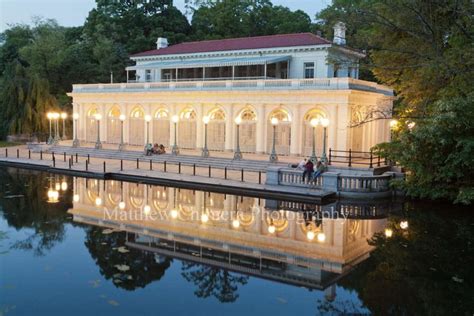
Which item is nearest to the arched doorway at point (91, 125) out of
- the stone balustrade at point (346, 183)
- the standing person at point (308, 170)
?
the stone balustrade at point (346, 183)

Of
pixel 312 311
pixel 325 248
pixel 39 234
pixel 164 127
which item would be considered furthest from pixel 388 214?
pixel 164 127

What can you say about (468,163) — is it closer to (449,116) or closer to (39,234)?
(449,116)

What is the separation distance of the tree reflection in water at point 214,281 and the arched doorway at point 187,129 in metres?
25.8

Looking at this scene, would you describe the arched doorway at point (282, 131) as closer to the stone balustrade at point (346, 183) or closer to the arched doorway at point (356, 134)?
the arched doorway at point (356, 134)

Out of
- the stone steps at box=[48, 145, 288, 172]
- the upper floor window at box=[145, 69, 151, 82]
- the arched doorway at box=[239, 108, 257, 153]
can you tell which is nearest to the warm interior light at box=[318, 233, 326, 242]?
the stone steps at box=[48, 145, 288, 172]

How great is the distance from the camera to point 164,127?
38.6 meters

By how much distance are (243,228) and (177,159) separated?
17.2 meters

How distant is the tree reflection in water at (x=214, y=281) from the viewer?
1000 cm

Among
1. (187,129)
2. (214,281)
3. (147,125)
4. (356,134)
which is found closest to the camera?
(214,281)

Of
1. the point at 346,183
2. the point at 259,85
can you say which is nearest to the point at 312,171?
the point at 346,183

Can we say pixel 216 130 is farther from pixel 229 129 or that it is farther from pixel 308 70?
pixel 308 70

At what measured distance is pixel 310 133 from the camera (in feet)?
106

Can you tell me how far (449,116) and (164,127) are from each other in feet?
79.8

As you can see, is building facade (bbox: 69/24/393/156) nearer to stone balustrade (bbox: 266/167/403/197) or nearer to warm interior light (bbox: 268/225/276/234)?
stone balustrade (bbox: 266/167/403/197)
